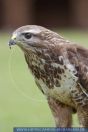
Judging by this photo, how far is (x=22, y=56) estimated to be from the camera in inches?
581

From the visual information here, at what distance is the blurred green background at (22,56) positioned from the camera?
7.73 m

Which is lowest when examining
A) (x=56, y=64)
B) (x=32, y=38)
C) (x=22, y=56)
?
(x=22, y=56)

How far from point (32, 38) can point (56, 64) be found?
10.0 inches

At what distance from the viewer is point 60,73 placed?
5469mm

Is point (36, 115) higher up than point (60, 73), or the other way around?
point (60, 73)

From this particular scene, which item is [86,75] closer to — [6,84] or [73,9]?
[6,84]


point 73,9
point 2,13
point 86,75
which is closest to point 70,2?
point 73,9

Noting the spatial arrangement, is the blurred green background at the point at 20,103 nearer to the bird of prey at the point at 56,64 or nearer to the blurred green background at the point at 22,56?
the blurred green background at the point at 22,56

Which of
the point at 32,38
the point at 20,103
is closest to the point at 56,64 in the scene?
the point at 32,38

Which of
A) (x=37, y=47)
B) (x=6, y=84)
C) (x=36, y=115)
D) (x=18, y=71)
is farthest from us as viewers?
(x=18, y=71)

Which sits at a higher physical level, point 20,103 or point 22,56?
point 20,103

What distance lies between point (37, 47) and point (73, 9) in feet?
59.6

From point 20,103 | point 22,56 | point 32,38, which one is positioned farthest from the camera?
point 22,56

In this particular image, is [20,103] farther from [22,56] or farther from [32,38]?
[22,56]
